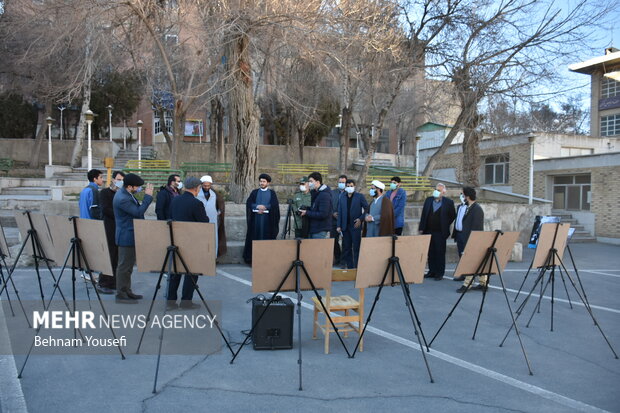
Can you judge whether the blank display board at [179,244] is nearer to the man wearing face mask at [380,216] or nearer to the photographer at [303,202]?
the man wearing face mask at [380,216]

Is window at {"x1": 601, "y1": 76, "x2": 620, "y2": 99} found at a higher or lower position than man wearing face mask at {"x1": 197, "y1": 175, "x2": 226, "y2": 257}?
higher

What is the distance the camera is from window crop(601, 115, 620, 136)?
33.2 meters

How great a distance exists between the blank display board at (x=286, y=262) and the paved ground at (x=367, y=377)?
837 mm

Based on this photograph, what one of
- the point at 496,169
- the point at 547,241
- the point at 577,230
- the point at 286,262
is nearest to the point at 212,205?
the point at 286,262

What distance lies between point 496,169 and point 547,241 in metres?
22.3

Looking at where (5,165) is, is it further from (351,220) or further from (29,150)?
(351,220)

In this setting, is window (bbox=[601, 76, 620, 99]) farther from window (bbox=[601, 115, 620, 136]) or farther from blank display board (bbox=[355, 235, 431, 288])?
blank display board (bbox=[355, 235, 431, 288])

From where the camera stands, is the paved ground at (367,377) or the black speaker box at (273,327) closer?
the paved ground at (367,377)

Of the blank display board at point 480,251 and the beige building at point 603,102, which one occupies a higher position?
the beige building at point 603,102

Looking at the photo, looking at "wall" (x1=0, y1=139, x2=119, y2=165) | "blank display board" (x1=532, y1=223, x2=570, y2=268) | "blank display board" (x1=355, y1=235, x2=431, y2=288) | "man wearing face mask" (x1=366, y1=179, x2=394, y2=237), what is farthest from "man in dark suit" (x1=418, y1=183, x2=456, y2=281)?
"wall" (x1=0, y1=139, x2=119, y2=165)

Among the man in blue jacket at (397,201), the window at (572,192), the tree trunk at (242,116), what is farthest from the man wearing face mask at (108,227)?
the window at (572,192)


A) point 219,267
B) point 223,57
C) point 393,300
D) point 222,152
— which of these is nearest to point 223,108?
point 222,152

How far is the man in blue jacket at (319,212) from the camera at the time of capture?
8703 mm

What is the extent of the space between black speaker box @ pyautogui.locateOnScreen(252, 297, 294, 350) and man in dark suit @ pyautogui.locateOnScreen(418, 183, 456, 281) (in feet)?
17.3
